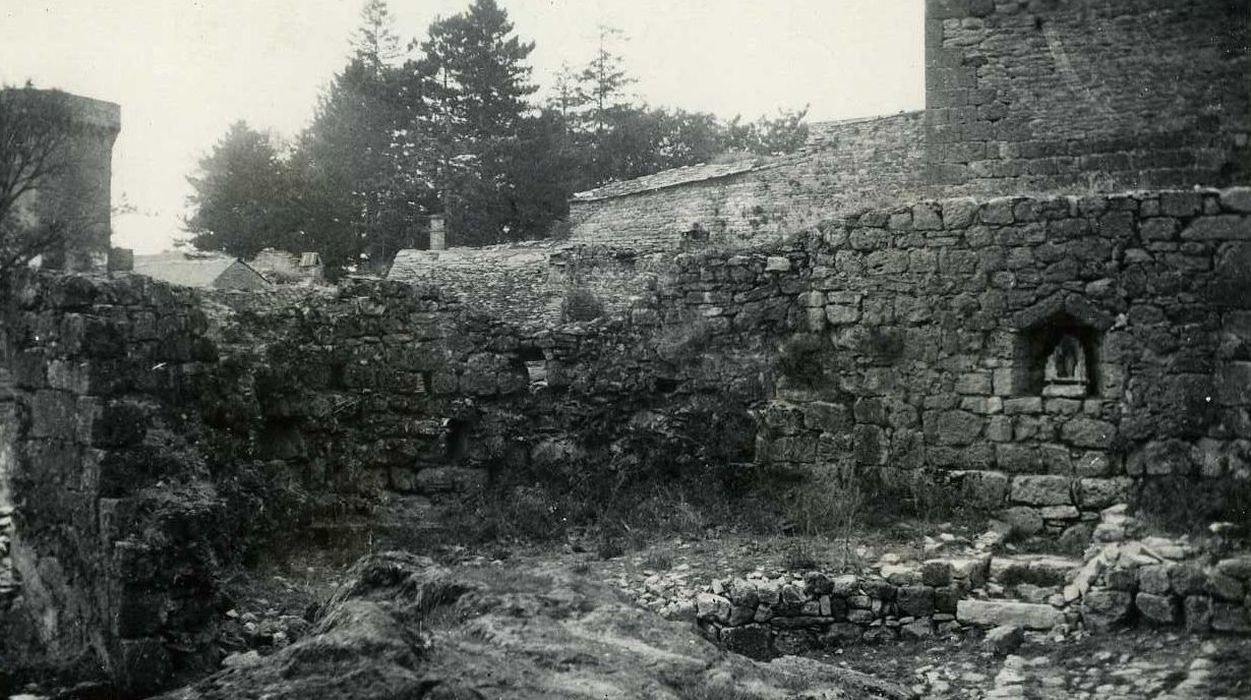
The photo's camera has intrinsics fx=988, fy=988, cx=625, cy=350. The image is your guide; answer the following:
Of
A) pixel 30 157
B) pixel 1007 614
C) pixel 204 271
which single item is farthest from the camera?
pixel 204 271

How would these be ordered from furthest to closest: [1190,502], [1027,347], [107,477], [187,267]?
[187,267] < [1027,347] < [1190,502] < [107,477]

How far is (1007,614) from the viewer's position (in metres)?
6.09

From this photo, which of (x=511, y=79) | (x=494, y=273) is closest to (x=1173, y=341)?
(x=494, y=273)

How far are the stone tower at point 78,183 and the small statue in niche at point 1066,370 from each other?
48.1ft

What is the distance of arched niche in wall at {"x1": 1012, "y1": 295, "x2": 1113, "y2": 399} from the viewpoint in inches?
293

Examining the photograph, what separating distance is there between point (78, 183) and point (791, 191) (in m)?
14.1

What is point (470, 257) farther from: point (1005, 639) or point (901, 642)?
point (1005, 639)

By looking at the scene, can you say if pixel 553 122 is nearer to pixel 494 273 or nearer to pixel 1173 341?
pixel 494 273

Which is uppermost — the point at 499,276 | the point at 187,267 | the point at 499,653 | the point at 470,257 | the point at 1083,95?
the point at 1083,95

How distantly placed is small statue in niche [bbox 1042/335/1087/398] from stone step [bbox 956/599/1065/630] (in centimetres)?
198

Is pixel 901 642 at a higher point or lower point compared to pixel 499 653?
lower

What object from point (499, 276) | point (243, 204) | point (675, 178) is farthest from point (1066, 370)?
point (243, 204)

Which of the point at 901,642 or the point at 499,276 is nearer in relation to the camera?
the point at 901,642

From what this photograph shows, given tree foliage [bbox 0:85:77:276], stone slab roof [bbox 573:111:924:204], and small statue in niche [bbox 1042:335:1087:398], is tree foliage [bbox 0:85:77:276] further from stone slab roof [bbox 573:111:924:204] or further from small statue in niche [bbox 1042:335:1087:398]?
small statue in niche [bbox 1042:335:1087:398]
